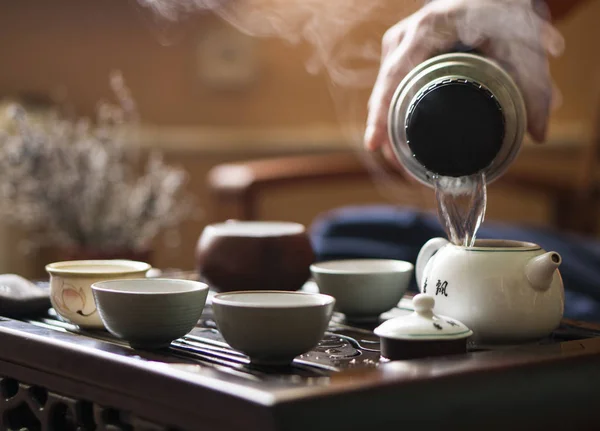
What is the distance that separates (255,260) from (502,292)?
14.9 inches

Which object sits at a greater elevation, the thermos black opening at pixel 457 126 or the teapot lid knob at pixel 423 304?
the thermos black opening at pixel 457 126

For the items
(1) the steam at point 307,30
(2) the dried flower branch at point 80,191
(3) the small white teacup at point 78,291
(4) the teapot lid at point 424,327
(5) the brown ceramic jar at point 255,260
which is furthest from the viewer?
(1) the steam at point 307,30

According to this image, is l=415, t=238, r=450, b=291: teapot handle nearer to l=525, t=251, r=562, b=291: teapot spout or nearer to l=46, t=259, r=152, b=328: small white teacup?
l=525, t=251, r=562, b=291: teapot spout

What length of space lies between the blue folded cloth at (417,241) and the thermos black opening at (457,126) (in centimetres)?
93

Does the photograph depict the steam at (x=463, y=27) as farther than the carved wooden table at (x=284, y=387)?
Yes

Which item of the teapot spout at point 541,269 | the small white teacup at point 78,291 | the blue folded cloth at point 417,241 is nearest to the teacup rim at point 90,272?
the small white teacup at point 78,291

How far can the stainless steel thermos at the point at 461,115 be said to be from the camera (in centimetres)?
97

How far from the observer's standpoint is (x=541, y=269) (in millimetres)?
951

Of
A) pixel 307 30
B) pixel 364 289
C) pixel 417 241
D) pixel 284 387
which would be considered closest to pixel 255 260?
pixel 364 289

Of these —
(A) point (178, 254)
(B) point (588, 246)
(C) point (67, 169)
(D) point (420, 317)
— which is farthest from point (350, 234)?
(D) point (420, 317)

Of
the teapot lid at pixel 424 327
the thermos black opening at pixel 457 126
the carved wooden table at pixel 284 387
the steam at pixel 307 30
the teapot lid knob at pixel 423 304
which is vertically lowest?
the carved wooden table at pixel 284 387

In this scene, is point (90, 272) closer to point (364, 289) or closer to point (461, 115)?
point (364, 289)

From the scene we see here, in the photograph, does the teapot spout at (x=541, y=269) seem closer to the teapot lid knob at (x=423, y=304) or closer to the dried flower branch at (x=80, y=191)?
the teapot lid knob at (x=423, y=304)

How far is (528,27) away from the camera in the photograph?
1.15 m
